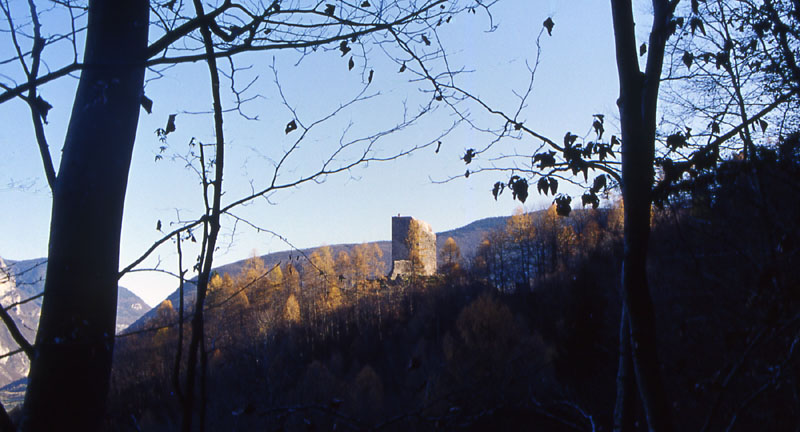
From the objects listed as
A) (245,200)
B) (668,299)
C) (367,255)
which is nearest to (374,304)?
(367,255)

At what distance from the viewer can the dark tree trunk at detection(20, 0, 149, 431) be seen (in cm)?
136

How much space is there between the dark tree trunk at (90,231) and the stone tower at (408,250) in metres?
66.5

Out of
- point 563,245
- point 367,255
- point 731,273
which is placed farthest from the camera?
point 367,255

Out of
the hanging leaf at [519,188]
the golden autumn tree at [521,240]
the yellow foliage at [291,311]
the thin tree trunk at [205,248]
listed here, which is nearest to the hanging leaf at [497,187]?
the hanging leaf at [519,188]

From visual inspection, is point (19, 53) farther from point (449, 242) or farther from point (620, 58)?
point (449, 242)

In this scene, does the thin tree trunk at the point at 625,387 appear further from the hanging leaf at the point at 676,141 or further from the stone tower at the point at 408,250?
the stone tower at the point at 408,250

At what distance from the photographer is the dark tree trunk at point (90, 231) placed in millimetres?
Answer: 1358

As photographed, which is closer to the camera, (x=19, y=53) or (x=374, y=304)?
(x=19, y=53)

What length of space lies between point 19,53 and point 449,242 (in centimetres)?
8379

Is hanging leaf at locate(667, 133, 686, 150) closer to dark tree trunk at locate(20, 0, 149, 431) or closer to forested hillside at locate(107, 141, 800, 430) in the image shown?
forested hillside at locate(107, 141, 800, 430)

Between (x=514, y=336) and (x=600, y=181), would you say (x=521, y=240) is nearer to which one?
(x=514, y=336)

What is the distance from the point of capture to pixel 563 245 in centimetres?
6500

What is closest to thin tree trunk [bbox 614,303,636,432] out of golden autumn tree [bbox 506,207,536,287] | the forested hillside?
the forested hillside

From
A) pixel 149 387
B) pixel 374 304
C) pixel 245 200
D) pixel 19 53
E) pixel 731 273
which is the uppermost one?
pixel 19 53
